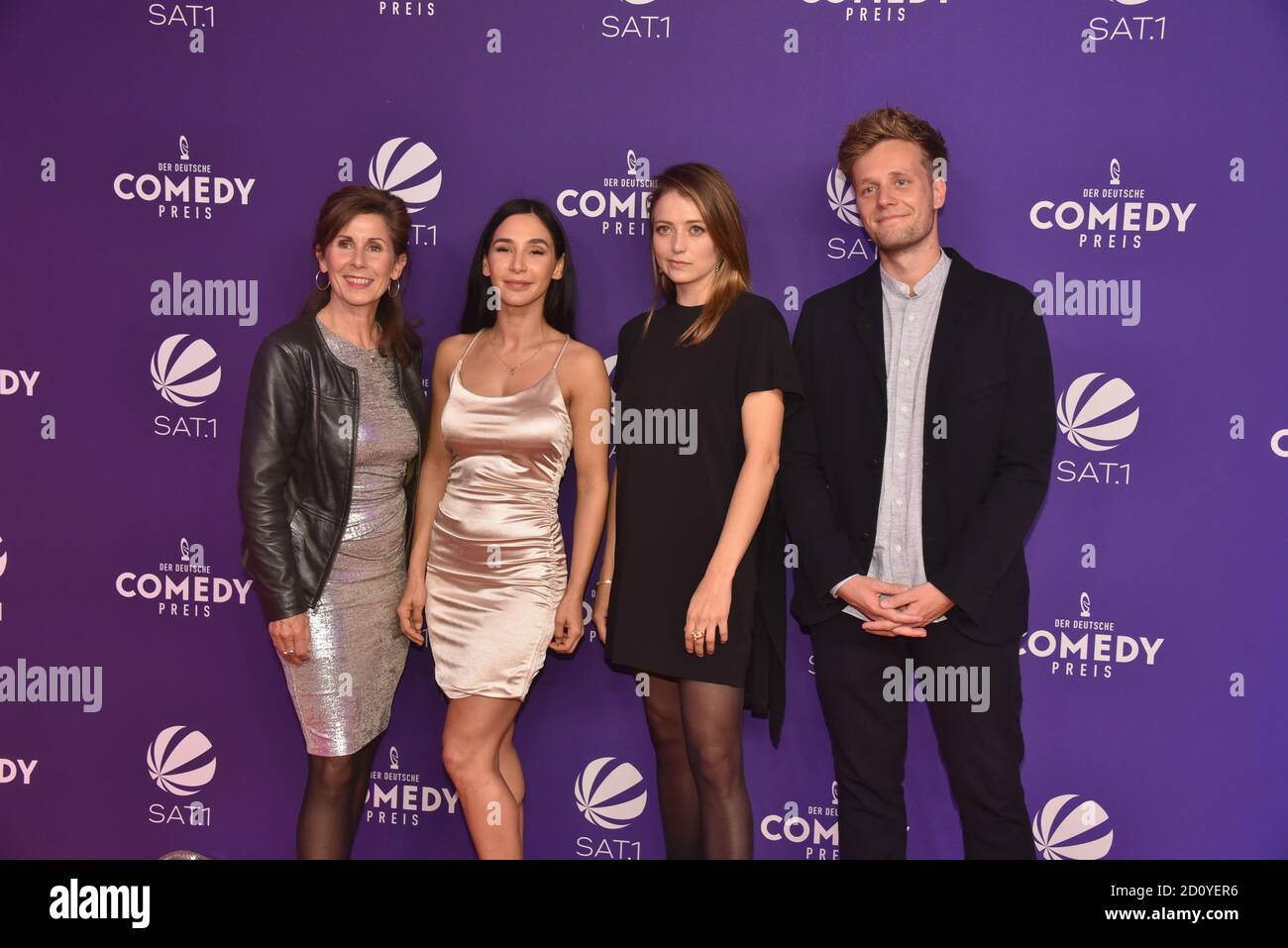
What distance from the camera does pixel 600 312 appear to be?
10.3 ft

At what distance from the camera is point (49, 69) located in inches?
130

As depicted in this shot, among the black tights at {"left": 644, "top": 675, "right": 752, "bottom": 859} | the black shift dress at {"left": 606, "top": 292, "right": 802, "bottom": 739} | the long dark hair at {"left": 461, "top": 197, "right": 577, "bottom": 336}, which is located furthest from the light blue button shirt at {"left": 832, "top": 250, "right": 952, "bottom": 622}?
the long dark hair at {"left": 461, "top": 197, "right": 577, "bottom": 336}

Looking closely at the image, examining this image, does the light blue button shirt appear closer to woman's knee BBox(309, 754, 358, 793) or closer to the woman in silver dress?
the woman in silver dress

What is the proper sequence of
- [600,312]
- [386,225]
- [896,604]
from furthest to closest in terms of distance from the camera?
[600,312], [386,225], [896,604]

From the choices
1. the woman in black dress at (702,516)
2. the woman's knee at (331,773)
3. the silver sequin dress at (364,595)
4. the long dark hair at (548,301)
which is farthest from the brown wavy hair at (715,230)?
the woman's knee at (331,773)

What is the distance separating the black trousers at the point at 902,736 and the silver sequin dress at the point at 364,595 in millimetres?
1253

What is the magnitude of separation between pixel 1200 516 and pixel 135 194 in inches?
148

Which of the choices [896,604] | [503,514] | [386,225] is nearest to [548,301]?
[386,225]

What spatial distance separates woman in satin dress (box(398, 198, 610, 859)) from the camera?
264cm

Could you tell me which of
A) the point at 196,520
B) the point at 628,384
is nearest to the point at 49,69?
the point at 196,520

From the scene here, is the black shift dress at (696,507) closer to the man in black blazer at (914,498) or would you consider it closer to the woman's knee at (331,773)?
the man in black blazer at (914,498)

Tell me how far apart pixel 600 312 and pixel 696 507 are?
0.93 meters

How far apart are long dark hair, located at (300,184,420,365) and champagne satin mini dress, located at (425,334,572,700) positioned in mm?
295

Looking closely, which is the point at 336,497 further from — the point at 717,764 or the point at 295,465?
the point at 717,764
